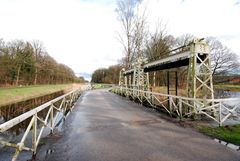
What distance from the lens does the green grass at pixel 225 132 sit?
5.46 m

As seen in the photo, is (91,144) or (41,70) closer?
(91,144)

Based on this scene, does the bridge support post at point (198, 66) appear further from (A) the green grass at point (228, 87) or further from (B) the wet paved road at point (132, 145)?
(A) the green grass at point (228, 87)

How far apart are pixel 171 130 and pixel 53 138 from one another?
3615 mm

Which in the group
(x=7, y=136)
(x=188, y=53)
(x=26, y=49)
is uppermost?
(x=26, y=49)

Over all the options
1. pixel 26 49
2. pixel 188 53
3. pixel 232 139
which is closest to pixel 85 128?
pixel 232 139

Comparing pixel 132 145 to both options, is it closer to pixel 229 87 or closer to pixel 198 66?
pixel 198 66

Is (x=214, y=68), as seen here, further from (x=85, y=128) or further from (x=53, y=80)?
(x=53, y=80)

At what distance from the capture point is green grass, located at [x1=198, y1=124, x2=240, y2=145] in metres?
5.46

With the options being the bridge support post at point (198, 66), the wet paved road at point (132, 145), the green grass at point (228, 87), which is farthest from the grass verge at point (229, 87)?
the wet paved road at point (132, 145)

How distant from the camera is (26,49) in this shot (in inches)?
1785

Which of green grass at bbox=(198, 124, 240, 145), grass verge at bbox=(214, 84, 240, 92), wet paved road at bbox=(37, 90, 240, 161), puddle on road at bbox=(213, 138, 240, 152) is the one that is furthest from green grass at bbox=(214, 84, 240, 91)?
puddle on road at bbox=(213, 138, 240, 152)

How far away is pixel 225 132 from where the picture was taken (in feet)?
20.5

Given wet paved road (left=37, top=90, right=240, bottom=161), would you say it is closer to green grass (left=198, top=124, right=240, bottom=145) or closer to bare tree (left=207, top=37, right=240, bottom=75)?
green grass (left=198, top=124, right=240, bottom=145)

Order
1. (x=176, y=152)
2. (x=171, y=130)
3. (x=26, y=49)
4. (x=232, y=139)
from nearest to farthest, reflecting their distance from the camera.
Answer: (x=176, y=152) < (x=232, y=139) < (x=171, y=130) < (x=26, y=49)
